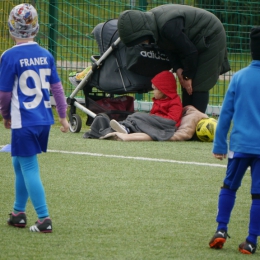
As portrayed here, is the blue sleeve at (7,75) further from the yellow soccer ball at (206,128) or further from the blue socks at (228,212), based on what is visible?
the yellow soccer ball at (206,128)

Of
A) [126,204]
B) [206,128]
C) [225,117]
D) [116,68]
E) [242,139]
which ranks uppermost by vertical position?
[225,117]

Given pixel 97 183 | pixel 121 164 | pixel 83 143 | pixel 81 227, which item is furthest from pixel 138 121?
pixel 81 227

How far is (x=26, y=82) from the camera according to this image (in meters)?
4.85

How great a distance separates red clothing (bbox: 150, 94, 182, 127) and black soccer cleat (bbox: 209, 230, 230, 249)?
4.51m

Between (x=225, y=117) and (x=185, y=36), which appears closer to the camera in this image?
(x=225, y=117)

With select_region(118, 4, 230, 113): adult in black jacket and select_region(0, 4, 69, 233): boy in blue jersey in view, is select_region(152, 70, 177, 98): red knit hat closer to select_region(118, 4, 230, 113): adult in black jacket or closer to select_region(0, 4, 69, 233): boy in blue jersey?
select_region(118, 4, 230, 113): adult in black jacket

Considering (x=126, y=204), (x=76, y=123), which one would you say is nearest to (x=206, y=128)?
(x=76, y=123)

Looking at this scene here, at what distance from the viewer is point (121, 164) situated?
24.6 feet

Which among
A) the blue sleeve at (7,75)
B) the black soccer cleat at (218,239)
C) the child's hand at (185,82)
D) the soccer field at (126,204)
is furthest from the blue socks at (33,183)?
the child's hand at (185,82)

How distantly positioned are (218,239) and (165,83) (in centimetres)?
463

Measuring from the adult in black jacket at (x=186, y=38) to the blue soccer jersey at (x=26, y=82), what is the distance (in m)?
4.06

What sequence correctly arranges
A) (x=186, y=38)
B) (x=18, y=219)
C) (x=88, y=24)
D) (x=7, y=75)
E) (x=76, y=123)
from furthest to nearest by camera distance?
(x=88, y=24), (x=76, y=123), (x=186, y=38), (x=18, y=219), (x=7, y=75)

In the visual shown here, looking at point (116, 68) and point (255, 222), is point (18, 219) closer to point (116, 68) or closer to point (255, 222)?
point (255, 222)

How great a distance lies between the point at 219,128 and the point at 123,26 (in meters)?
4.50
